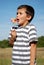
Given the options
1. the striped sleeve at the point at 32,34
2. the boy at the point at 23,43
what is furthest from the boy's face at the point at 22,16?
the striped sleeve at the point at 32,34

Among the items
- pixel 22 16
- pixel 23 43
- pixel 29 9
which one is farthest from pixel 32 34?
pixel 29 9

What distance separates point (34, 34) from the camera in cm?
450

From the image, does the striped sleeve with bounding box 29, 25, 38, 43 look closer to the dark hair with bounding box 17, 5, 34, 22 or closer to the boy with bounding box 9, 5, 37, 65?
the boy with bounding box 9, 5, 37, 65

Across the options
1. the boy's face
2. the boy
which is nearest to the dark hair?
the boy's face

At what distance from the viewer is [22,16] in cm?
466

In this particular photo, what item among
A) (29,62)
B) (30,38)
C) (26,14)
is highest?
(26,14)

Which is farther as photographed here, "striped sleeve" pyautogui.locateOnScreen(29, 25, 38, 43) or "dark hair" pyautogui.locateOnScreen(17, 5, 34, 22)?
"dark hair" pyautogui.locateOnScreen(17, 5, 34, 22)

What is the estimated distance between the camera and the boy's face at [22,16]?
4.63 meters

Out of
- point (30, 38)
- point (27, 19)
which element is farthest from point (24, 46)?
point (27, 19)

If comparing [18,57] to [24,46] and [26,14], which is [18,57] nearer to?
[24,46]

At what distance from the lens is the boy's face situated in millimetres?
4629

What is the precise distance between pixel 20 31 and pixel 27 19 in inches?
9.2

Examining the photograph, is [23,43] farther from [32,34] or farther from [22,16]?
[22,16]

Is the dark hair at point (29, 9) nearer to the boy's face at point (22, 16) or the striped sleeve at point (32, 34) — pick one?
the boy's face at point (22, 16)
